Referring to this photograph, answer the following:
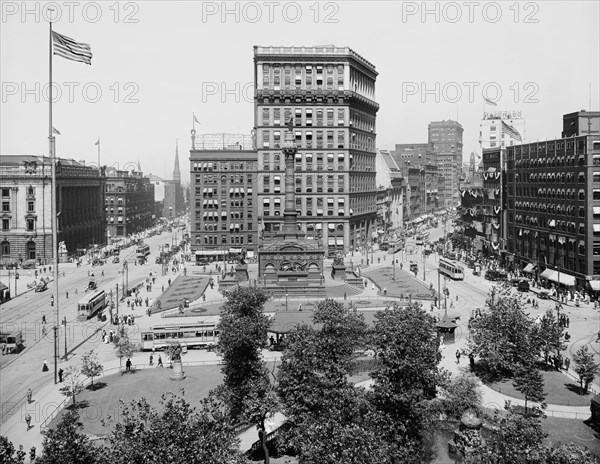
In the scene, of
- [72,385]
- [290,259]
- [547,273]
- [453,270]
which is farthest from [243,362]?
[453,270]

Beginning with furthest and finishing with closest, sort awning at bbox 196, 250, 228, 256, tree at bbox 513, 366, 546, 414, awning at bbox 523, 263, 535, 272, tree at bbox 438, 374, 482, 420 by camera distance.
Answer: awning at bbox 196, 250, 228, 256 → awning at bbox 523, 263, 535, 272 → tree at bbox 513, 366, 546, 414 → tree at bbox 438, 374, 482, 420

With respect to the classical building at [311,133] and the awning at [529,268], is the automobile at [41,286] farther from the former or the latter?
the awning at [529,268]

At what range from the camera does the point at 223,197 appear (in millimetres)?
121812

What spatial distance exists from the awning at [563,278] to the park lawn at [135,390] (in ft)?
162

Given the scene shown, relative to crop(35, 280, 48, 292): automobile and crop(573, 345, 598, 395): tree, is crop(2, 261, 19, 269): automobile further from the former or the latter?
crop(573, 345, 598, 395): tree

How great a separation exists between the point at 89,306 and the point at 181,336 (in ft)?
59.6

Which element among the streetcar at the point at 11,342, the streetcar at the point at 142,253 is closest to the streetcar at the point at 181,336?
the streetcar at the point at 11,342

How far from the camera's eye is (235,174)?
4783 inches

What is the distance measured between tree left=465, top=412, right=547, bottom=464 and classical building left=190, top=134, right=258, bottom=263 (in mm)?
99276

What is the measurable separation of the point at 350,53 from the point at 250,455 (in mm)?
102373

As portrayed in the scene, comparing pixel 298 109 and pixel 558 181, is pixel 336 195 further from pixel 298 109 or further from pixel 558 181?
pixel 558 181

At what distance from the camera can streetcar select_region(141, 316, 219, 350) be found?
55906mm

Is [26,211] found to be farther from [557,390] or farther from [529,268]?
[557,390]

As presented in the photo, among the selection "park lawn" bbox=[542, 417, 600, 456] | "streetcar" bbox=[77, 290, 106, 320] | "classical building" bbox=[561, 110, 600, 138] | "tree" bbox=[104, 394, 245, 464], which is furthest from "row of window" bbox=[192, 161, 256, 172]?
"tree" bbox=[104, 394, 245, 464]
